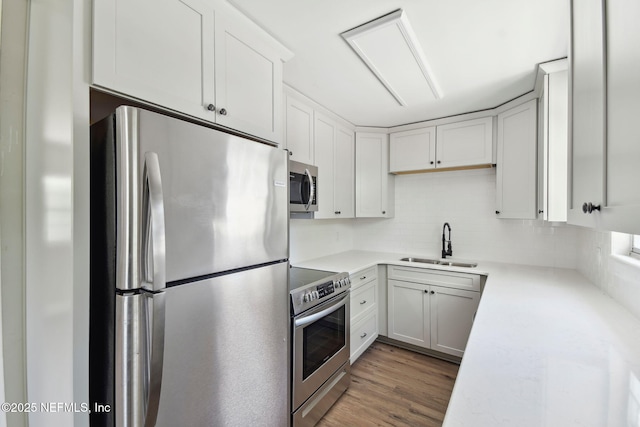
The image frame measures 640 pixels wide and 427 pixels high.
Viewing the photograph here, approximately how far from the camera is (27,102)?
0.77 m

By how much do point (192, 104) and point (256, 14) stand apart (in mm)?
610

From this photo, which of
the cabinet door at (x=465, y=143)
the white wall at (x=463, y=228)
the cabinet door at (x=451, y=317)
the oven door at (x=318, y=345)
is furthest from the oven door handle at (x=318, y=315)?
the cabinet door at (x=465, y=143)

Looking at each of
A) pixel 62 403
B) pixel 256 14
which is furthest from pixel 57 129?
pixel 256 14

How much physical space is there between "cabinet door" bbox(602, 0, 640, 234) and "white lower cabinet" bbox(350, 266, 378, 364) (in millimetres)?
1952

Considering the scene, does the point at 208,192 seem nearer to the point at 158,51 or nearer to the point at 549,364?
the point at 158,51

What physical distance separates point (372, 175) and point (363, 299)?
139 centimetres

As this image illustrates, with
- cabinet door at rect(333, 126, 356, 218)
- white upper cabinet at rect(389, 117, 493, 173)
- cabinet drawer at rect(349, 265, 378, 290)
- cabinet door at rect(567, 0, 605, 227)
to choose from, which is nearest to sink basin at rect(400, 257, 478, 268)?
cabinet drawer at rect(349, 265, 378, 290)

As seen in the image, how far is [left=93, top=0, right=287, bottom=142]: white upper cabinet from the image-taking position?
37.8 inches

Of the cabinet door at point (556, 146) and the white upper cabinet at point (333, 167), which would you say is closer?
the cabinet door at point (556, 146)

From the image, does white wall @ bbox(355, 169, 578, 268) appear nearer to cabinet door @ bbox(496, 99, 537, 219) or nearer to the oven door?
cabinet door @ bbox(496, 99, 537, 219)

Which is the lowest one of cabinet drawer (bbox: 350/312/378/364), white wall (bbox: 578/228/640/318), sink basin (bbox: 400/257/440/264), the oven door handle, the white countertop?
cabinet drawer (bbox: 350/312/378/364)

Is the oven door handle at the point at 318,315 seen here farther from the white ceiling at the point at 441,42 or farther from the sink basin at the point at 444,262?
the white ceiling at the point at 441,42

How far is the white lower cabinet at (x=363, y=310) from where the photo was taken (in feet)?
8.05

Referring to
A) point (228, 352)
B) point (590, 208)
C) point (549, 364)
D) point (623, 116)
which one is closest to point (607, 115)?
point (623, 116)
